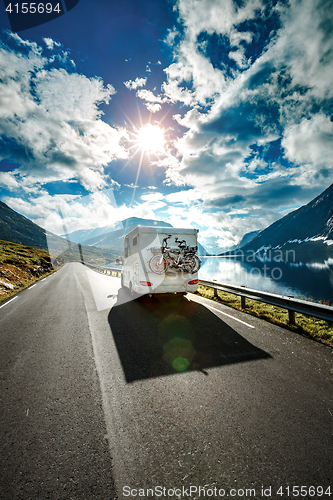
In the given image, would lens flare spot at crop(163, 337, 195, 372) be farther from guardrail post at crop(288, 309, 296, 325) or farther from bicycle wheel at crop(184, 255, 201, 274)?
bicycle wheel at crop(184, 255, 201, 274)

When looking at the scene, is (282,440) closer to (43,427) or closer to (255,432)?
(255,432)

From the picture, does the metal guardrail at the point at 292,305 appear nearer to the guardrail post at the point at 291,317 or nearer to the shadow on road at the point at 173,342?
the guardrail post at the point at 291,317

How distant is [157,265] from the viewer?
8234 mm

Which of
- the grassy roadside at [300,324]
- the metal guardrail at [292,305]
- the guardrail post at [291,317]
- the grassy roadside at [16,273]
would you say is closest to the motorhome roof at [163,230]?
the metal guardrail at [292,305]

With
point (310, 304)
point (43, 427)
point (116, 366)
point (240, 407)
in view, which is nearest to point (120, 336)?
point (116, 366)

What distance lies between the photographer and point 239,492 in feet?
6.26

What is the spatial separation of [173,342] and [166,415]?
2.25 meters

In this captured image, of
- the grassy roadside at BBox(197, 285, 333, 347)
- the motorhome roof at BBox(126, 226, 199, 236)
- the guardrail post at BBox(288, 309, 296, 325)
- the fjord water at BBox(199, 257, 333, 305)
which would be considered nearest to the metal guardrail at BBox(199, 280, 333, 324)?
the guardrail post at BBox(288, 309, 296, 325)

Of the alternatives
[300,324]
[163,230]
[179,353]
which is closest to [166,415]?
[179,353]

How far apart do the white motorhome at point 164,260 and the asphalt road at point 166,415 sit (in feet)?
9.41

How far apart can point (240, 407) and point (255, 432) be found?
0.40 meters

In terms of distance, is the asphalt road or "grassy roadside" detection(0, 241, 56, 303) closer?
the asphalt road

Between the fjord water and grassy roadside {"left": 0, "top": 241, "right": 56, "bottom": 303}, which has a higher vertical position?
grassy roadside {"left": 0, "top": 241, "right": 56, "bottom": 303}

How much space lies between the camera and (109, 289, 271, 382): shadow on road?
4.05 m
